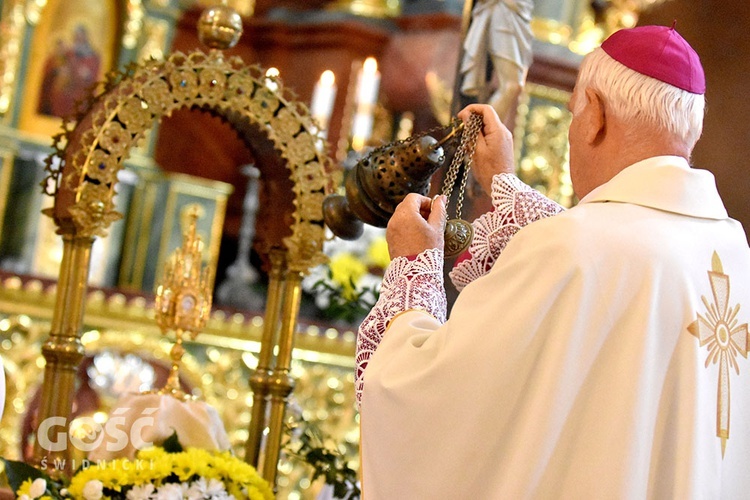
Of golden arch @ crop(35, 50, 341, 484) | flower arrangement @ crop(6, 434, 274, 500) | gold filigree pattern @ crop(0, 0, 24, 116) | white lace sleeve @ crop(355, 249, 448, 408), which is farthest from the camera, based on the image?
gold filigree pattern @ crop(0, 0, 24, 116)

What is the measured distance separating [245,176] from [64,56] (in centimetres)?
138

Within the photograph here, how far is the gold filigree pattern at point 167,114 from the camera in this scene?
3607mm

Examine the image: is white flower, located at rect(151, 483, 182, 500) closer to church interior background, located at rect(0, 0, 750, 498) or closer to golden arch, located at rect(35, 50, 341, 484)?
golden arch, located at rect(35, 50, 341, 484)

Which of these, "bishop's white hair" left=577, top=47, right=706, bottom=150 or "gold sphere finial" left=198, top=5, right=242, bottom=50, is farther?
"gold sphere finial" left=198, top=5, right=242, bottom=50

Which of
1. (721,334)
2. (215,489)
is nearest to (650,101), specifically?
(721,334)

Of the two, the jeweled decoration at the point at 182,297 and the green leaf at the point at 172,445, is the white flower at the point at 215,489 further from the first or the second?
the jeweled decoration at the point at 182,297

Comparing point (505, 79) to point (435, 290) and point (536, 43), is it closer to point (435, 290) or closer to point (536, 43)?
point (435, 290)

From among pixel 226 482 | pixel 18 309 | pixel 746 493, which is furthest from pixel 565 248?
pixel 18 309

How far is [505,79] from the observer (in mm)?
3912

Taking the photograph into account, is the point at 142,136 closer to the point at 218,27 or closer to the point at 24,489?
the point at 218,27

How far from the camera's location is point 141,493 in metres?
3.23

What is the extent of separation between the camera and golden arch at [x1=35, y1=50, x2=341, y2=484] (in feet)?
11.8

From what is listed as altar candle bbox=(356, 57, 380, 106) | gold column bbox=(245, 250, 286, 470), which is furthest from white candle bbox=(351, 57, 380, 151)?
gold column bbox=(245, 250, 286, 470)

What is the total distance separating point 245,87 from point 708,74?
4.51ft
